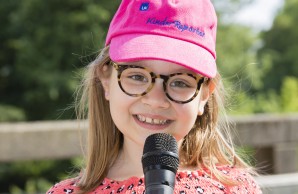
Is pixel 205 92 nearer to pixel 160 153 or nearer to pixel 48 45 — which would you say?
pixel 160 153

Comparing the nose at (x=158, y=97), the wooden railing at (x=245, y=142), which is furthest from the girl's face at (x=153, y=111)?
the wooden railing at (x=245, y=142)

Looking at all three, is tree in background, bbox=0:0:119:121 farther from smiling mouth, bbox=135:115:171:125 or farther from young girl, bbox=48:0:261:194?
smiling mouth, bbox=135:115:171:125

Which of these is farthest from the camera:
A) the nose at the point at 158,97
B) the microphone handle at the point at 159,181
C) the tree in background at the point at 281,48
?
the tree in background at the point at 281,48

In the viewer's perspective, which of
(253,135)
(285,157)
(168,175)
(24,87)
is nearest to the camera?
(168,175)

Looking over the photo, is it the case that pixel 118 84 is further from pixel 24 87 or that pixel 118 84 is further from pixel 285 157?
pixel 24 87

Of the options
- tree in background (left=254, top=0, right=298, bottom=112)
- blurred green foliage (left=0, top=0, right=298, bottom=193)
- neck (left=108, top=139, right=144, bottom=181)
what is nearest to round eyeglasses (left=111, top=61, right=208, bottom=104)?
neck (left=108, top=139, right=144, bottom=181)

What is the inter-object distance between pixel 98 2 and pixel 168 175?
13885 millimetres

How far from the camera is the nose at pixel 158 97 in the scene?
1.86 meters

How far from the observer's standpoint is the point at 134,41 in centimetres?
193

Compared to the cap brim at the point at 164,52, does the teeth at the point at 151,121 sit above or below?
below

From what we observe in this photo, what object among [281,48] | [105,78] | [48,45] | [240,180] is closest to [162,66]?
[105,78]

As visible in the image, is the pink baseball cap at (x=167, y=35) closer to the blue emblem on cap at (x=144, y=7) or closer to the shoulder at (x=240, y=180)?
the blue emblem on cap at (x=144, y=7)

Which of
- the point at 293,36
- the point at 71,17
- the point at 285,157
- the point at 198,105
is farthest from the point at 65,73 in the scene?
the point at 293,36

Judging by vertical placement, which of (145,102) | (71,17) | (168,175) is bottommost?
(168,175)
